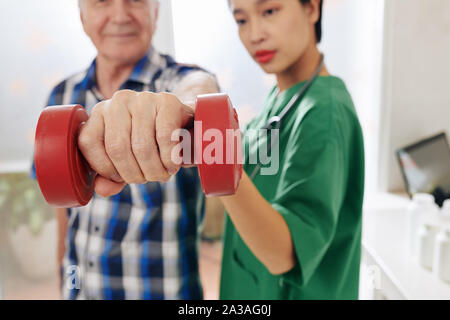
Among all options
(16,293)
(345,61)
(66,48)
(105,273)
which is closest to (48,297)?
(16,293)

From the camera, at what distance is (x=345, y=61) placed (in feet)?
1.71

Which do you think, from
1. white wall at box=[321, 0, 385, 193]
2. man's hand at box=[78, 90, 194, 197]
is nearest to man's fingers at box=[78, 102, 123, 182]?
man's hand at box=[78, 90, 194, 197]

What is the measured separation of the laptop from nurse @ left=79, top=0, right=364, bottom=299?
271 millimetres

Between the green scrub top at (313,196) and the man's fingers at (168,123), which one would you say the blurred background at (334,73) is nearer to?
the green scrub top at (313,196)

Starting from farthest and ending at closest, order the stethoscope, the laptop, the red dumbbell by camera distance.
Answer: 1. the laptop
2. the stethoscope
3. the red dumbbell

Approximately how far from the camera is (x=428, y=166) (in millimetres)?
739

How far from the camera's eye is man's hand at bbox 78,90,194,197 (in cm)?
22

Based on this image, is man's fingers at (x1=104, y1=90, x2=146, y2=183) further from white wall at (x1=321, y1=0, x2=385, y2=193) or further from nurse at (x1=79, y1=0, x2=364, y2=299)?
white wall at (x1=321, y1=0, x2=385, y2=193)

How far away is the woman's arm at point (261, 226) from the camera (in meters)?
0.34

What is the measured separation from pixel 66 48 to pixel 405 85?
0.57 m

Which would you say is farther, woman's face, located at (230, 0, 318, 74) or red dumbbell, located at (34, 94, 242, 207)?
woman's face, located at (230, 0, 318, 74)

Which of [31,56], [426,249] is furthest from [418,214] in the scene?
[31,56]

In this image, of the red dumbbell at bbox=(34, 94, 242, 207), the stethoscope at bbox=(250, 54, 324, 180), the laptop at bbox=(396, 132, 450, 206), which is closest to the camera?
the red dumbbell at bbox=(34, 94, 242, 207)

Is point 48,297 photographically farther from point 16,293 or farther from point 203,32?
point 203,32
